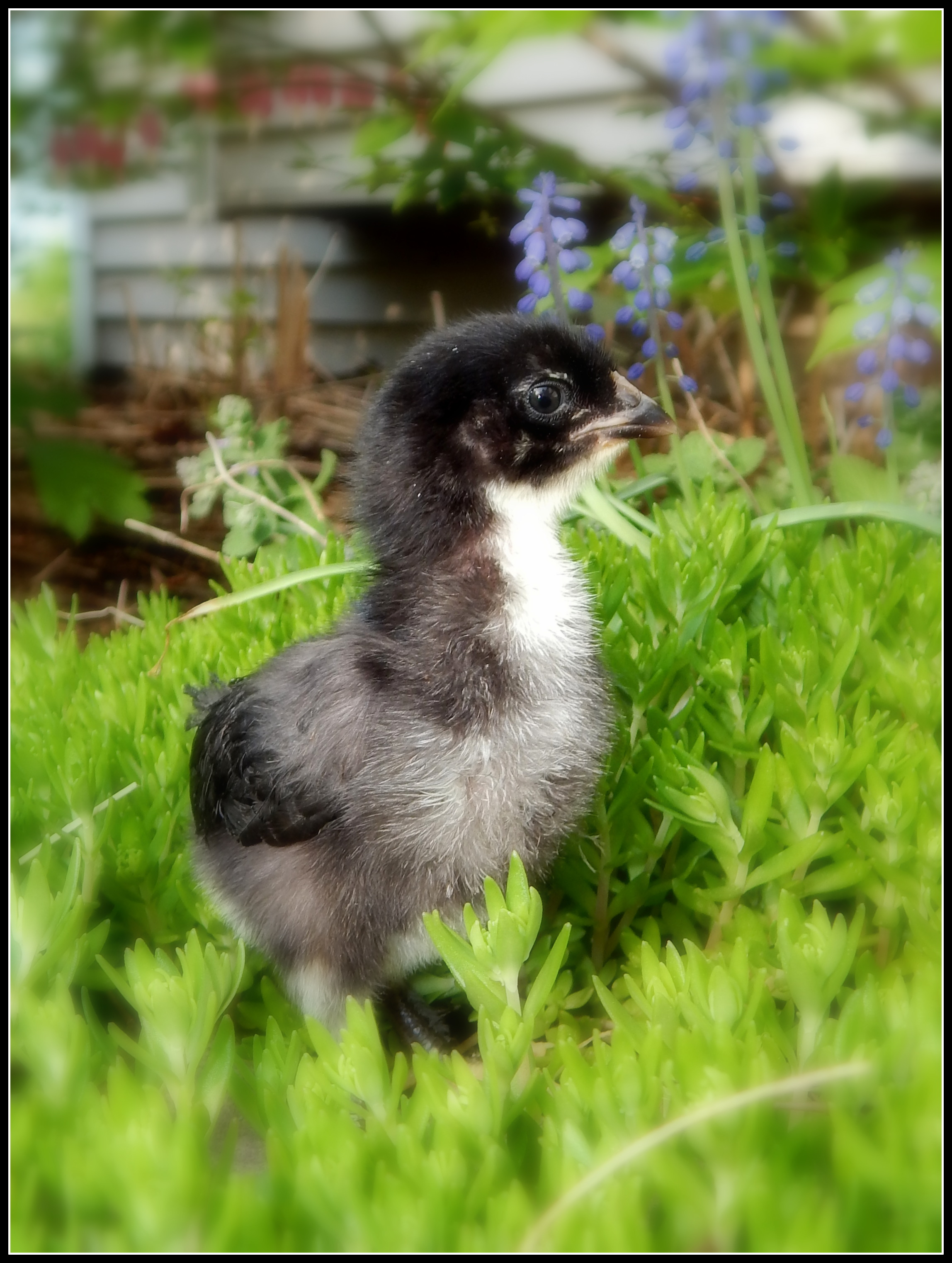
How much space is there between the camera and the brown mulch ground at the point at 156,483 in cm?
200

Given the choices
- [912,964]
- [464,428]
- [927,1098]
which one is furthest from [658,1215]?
[464,428]

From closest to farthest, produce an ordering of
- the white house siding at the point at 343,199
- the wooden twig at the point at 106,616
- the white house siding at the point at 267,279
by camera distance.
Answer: the white house siding at the point at 343,199, the white house siding at the point at 267,279, the wooden twig at the point at 106,616

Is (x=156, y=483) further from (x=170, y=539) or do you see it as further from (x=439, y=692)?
(x=439, y=692)

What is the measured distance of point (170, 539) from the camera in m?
1.98

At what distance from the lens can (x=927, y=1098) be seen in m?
0.64

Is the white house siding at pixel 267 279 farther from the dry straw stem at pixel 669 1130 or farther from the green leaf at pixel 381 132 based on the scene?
the dry straw stem at pixel 669 1130

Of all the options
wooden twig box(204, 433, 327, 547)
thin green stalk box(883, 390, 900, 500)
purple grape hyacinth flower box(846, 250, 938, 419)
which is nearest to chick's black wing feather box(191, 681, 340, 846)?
wooden twig box(204, 433, 327, 547)

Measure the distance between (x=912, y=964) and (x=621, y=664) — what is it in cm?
50

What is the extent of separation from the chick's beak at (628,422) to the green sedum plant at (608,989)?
27 cm

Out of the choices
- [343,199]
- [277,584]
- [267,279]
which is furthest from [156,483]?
[277,584]

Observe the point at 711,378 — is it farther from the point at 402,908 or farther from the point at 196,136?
the point at 402,908

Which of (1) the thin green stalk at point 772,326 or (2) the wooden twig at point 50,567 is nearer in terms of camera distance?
(1) the thin green stalk at point 772,326

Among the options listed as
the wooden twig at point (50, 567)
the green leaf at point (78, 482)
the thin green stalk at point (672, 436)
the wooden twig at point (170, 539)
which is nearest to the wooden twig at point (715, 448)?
the thin green stalk at point (672, 436)

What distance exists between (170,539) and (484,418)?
1.11m
